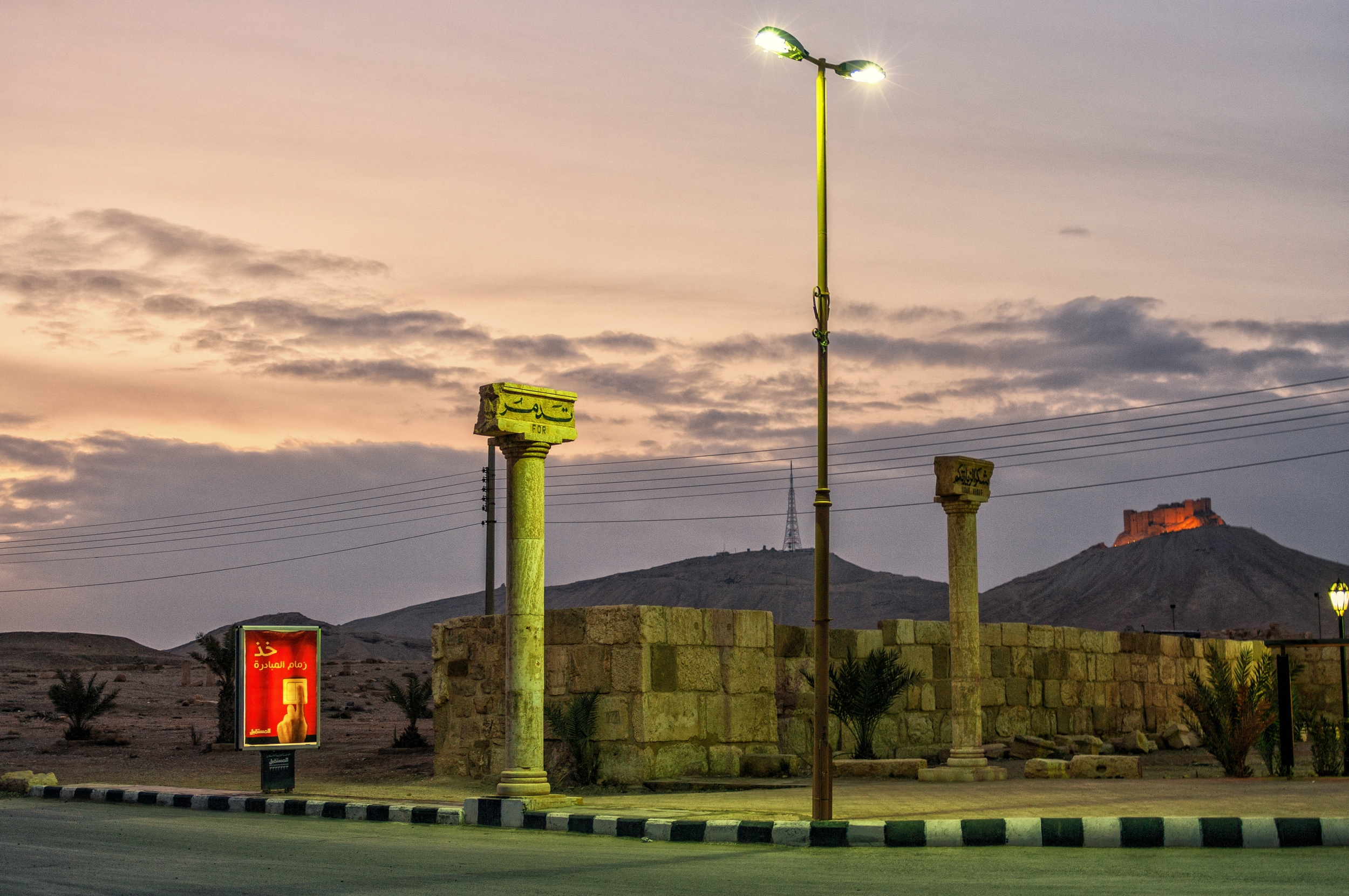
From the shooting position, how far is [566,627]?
63.6 feet

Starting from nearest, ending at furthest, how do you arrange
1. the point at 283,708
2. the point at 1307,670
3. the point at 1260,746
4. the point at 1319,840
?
1. the point at 1319,840
2. the point at 283,708
3. the point at 1260,746
4. the point at 1307,670

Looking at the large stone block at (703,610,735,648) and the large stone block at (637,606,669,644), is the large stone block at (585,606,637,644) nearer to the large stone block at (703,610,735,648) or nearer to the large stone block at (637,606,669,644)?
the large stone block at (637,606,669,644)

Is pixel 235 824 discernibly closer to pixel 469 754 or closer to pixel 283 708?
pixel 283 708

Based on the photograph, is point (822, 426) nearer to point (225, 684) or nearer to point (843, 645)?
point (843, 645)

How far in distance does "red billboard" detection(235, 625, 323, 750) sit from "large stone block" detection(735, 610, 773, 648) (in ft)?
19.7

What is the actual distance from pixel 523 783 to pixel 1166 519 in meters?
145

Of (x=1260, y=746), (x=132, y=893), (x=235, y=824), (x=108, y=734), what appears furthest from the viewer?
(x=108, y=734)

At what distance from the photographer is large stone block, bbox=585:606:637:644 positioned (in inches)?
741

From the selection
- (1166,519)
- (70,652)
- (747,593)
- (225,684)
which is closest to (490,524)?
(225,684)

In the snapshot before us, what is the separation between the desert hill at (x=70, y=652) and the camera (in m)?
77.3

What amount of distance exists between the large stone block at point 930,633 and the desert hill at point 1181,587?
95671 millimetres

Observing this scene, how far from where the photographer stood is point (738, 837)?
11883 millimetres

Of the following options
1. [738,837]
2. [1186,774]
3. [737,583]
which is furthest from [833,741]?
[737,583]

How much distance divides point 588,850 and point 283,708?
758 cm
